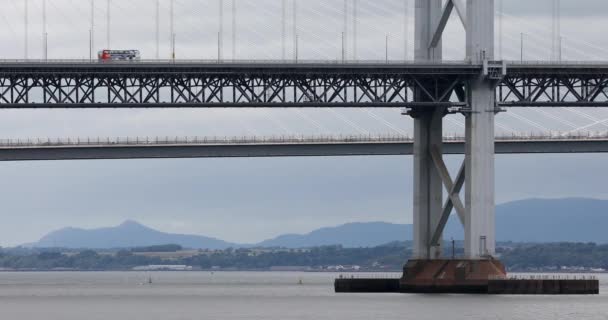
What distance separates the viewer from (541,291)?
319 feet

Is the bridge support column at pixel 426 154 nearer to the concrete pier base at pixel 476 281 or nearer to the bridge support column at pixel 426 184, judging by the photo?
the bridge support column at pixel 426 184

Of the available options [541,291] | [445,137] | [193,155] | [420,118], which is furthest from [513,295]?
[193,155]

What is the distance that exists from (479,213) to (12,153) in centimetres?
5875

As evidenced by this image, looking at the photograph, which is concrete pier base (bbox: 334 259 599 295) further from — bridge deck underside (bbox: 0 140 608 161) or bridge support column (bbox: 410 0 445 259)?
bridge deck underside (bbox: 0 140 608 161)

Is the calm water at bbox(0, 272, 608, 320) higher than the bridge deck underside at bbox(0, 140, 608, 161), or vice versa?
the bridge deck underside at bbox(0, 140, 608, 161)

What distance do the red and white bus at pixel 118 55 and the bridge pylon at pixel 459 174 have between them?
51.1ft

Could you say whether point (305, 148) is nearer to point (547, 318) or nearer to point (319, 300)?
point (319, 300)

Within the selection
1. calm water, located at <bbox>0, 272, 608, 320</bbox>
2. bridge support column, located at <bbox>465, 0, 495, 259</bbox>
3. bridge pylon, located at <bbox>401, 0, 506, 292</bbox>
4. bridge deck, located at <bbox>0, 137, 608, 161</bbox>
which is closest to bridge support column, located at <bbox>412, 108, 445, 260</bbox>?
bridge pylon, located at <bbox>401, 0, 506, 292</bbox>

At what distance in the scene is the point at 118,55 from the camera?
9775cm

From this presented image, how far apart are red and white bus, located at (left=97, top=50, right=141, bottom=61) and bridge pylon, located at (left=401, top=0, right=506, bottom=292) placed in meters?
15.6

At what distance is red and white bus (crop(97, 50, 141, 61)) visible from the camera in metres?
97.5

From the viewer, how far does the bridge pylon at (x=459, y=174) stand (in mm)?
98062

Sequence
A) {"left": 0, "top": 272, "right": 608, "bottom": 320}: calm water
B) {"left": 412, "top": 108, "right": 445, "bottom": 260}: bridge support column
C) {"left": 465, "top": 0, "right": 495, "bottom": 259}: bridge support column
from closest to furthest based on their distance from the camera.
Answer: {"left": 0, "top": 272, "right": 608, "bottom": 320}: calm water
{"left": 465, "top": 0, "right": 495, "bottom": 259}: bridge support column
{"left": 412, "top": 108, "right": 445, "bottom": 260}: bridge support column

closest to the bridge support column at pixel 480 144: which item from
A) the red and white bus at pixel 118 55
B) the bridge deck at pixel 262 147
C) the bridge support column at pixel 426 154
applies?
the bridge support column at pixel 426 154
